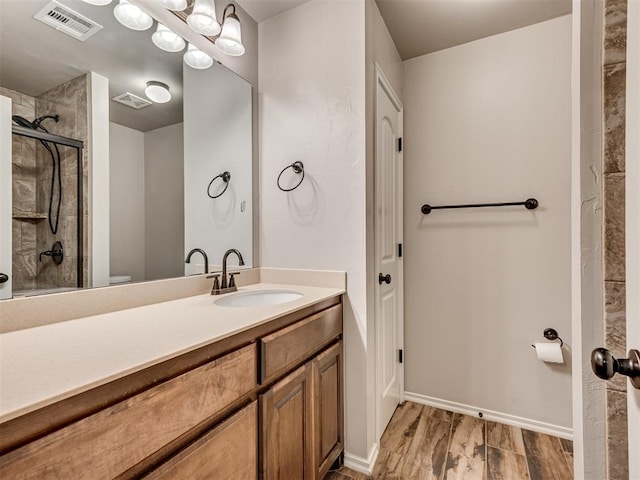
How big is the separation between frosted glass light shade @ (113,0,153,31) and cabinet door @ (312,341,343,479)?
5.18 feet

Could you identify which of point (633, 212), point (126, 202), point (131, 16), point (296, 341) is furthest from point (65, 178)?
point (633, 212)

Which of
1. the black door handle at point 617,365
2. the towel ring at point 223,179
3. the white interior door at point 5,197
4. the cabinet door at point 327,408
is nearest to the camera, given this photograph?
the black door handle at point 617,365

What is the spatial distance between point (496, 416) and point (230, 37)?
2681mm

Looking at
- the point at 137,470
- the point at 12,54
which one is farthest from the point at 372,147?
the point at 137,470

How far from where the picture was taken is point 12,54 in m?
0.92

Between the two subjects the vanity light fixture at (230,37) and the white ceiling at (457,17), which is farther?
the white ceiling at (457,17)

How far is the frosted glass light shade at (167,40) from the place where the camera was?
1.33 metres

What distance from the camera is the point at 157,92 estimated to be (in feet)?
4.49

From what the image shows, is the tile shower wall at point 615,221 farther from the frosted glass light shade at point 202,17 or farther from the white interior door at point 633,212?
the frosted glass light shade at point 202,17

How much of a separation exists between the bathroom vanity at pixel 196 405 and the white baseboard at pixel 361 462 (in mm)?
162

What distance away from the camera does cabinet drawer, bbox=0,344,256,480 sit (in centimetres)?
52

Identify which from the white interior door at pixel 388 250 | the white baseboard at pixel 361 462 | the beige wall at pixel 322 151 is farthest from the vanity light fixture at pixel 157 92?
the white baseboard at pixel 361 462

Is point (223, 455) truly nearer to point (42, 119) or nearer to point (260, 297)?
point (260, 297)

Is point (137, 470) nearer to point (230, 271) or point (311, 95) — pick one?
point (230, 271)
